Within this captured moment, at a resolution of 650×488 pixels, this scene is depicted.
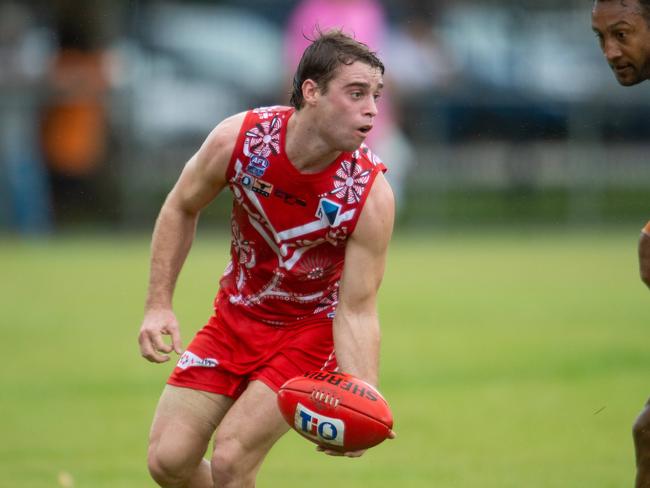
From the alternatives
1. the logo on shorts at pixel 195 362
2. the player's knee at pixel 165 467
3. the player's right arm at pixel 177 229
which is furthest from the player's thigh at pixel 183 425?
Answer: the player's right arm at pixel 177 229

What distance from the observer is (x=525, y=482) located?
22.2ft

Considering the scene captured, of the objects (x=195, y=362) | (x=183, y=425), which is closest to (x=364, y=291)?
(x=195, y=362)

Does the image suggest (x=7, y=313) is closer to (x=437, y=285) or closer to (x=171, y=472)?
(x=437, y=285)

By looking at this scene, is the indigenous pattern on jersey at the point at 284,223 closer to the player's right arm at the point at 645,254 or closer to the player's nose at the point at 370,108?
the player's nose at the point at 370,108

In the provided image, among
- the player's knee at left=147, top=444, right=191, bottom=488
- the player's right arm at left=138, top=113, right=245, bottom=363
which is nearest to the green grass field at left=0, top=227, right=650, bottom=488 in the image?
the player's knee at left=147, top=444, right=191, bottom=488

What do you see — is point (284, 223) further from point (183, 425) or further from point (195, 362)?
point (183, 425)

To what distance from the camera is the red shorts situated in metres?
5.82

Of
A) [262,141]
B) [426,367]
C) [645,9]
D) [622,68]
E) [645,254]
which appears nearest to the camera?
[645,254]

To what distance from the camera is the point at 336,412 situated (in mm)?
5160

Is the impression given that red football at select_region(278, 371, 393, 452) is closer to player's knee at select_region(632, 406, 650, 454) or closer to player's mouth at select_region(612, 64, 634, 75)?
player's knee at select_region(632, 406, 650, 454)

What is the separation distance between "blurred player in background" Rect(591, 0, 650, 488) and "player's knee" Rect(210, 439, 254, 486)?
63.8 inches

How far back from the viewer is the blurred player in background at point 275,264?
18.2 ft

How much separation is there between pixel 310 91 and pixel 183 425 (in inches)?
61.0

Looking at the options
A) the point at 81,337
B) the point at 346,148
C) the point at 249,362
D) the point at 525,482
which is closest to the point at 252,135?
the point at 346,148
